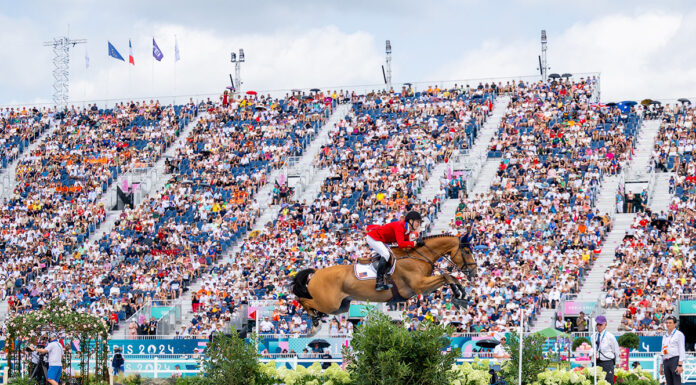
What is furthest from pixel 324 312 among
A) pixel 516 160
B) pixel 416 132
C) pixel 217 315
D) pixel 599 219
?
pixel 416 132

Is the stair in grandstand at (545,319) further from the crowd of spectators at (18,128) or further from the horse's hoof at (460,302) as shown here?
the crowd of spectators at (18,128)

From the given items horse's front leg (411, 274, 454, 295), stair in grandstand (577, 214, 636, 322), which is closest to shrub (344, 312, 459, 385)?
horse's front leg (411, 274, 454, 295)

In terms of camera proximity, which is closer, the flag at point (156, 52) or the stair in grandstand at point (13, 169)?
the stair in grandstand at point (13, 169)

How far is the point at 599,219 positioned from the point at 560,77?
49.0ft

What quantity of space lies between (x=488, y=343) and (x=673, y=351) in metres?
14.6

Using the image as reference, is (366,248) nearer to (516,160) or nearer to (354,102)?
(516,160)

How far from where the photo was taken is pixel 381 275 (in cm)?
1827

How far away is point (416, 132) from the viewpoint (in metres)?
50.2

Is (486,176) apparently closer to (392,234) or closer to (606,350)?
(392,234)

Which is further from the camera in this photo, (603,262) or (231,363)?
(603,262)

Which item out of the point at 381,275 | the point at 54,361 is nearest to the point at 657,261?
the point at 381,275

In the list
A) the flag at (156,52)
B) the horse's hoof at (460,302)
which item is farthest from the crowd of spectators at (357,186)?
the horse's hoof at (460,302)

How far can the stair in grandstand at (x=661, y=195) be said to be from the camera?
4035 centimetres

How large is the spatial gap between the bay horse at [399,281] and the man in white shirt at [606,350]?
2.51 meters
